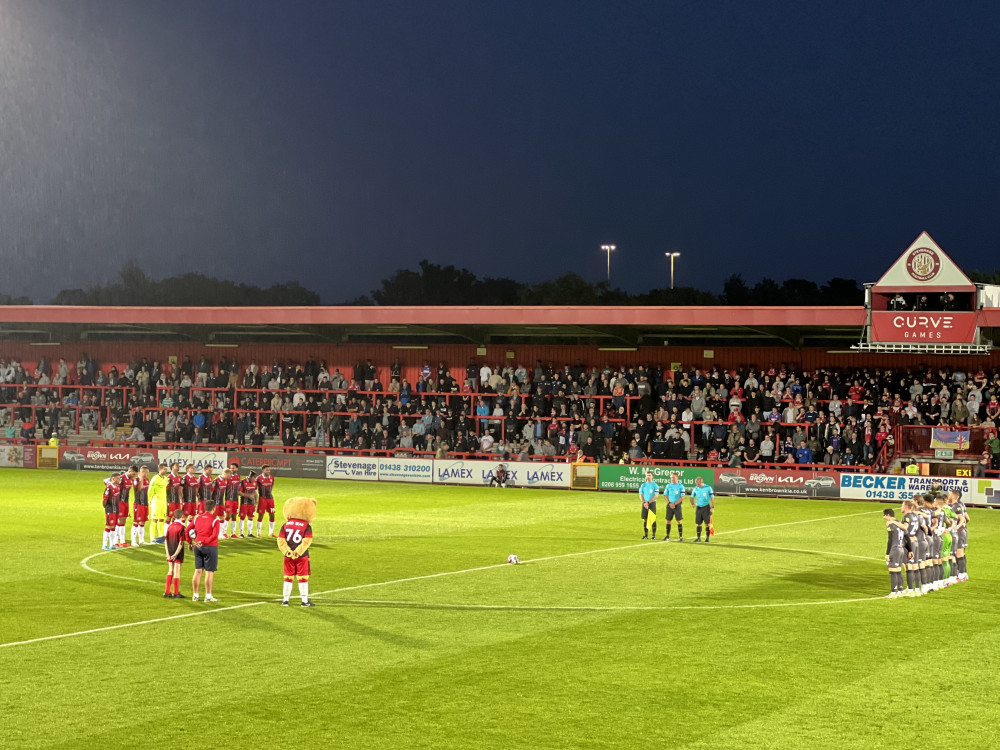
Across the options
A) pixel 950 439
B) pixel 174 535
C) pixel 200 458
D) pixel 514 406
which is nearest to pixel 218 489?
pixel 174 535

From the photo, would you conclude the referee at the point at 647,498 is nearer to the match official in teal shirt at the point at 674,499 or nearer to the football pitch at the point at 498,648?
the match official in teal shirt at the point at 674,499

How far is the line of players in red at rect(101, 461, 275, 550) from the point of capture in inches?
1046

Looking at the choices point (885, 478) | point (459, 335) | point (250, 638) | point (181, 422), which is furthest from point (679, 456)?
point (250, 638)

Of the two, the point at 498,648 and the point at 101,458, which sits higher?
the point at 101,458

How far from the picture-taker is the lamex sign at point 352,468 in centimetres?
4925

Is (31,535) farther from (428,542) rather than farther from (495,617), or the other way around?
(495,617)

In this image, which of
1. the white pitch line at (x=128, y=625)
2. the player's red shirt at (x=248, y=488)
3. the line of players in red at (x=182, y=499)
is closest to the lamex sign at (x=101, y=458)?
the line of players in red at (x=182, y=499)

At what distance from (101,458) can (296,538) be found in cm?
3652

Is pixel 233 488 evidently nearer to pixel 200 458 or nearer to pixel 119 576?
pixel 119 576

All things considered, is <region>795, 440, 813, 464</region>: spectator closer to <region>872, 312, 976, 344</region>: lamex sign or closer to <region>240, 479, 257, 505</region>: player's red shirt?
<region>872, 312, 976, 344</region>: lamex sign

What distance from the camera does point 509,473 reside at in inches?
1863

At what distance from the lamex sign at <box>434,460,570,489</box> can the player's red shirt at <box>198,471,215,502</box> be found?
68.0ft

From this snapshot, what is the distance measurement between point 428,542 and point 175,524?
974 cm

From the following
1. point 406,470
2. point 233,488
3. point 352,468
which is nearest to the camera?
point 233,488
